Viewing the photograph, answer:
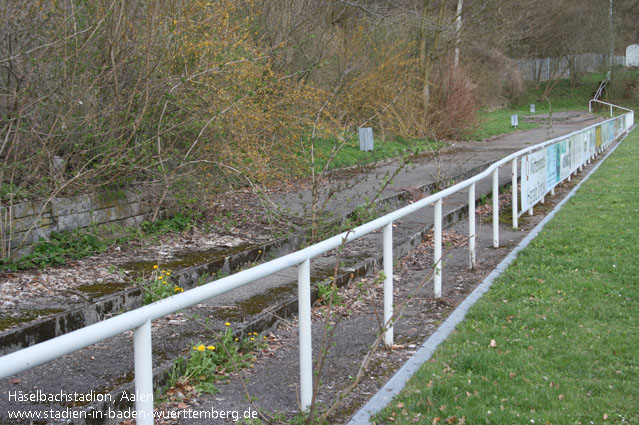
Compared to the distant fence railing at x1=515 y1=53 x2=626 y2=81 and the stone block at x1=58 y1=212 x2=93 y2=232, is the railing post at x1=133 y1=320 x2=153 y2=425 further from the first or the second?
the distant fence railing at x1=515 y1=53 x2=626 y2=81

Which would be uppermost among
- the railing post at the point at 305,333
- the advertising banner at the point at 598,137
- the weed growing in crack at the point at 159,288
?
the advertising banner at the point at 598,137

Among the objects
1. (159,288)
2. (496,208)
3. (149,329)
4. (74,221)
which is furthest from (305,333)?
(496,208)

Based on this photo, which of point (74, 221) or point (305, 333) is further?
point (74, 221)

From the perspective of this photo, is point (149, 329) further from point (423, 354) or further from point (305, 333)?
point (423, 354)

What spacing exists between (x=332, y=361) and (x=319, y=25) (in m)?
13.6

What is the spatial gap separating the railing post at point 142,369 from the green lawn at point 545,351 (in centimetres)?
152

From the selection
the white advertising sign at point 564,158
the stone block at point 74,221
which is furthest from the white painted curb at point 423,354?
the white advertising sign at point 564,158

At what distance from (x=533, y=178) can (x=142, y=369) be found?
364 inches

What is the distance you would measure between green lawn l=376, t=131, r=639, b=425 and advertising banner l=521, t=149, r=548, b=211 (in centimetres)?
218

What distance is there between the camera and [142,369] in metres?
2.60

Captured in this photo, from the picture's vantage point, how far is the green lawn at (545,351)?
3.85 m

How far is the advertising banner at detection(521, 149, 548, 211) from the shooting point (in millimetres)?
10367

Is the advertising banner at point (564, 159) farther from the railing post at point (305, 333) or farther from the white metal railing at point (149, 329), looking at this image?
the railing post at point (305, 333)

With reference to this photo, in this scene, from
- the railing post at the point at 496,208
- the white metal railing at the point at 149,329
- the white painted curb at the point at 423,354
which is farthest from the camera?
the railing post at the point at 496,208
